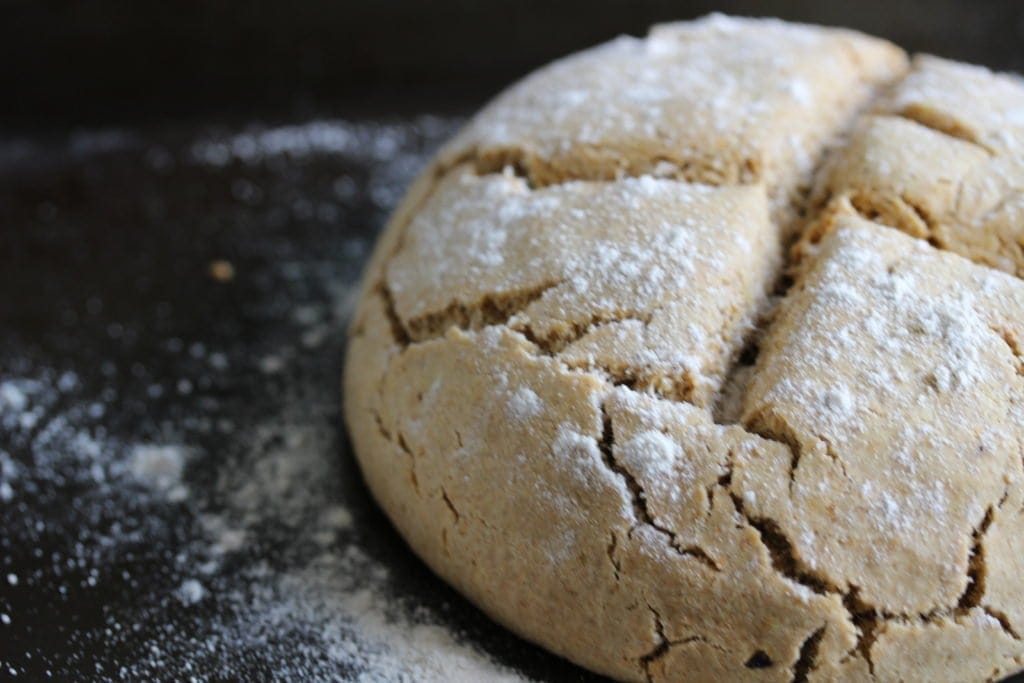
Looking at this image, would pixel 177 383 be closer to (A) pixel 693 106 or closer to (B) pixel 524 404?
(B) pixel 524 404

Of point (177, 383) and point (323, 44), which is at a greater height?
point (323, 44)

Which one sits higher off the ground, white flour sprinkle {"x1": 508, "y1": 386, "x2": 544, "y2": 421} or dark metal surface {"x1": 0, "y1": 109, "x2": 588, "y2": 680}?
white flour sprinkle {"x1": 508, "y1": 386, "x2": 544, "y2": 421}

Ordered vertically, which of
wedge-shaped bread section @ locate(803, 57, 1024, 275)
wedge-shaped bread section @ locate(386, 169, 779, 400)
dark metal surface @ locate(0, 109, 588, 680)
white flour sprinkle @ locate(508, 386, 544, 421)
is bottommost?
dark metal surface @ locate(0, 109, 588, 680)

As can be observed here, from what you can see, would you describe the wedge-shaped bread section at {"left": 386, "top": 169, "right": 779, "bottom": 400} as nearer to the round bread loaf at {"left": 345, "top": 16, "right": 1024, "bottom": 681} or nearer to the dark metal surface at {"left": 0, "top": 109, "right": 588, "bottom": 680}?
the round bread loaf at {"left": 345, "top": 16, "right": 1024, "bottom": 681}

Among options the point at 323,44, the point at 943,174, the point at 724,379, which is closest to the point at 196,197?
the point at 323,44

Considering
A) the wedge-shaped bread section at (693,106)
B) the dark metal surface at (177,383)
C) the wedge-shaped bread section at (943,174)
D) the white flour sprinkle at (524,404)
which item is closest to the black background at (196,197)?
the dark metal surface at (177,383)

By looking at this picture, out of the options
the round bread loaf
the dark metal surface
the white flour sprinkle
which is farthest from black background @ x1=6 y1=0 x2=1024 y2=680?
the white flour sprinkle
